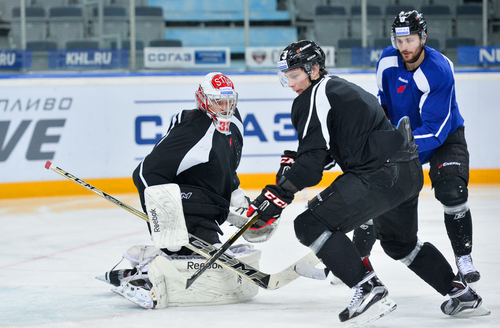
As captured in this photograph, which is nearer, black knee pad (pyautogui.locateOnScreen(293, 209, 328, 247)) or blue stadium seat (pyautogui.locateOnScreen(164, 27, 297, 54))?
black knee pad (pyautogui.locateOnScreen(293, 209, 328, 247))

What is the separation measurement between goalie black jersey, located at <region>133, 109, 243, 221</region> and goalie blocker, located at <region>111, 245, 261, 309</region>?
1.06 feet

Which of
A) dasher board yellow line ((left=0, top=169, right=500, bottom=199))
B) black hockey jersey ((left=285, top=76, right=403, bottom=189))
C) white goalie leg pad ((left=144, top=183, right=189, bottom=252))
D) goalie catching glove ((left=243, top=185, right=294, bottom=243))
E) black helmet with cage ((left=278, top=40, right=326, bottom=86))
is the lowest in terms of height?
dasher board yellow line ((left=0, top=169, right=500, bottom=199))

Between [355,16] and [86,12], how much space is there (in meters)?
2.77

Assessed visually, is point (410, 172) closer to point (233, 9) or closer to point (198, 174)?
point (198, 174)

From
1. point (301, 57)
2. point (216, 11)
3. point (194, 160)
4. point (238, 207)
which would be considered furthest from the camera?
point (216, 11)

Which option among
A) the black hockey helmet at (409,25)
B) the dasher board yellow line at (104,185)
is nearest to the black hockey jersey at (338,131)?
the black hockey helmet at (409,25)

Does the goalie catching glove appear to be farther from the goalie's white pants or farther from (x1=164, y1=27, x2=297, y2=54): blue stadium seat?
(x1=164, y1=27, x2=297, y2=54): blue stadium seat

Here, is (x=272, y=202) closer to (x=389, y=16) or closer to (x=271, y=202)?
(x=271, y=202)

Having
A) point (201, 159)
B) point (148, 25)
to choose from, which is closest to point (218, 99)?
point (201, 159)

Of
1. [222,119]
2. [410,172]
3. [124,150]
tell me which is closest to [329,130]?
[410,172]

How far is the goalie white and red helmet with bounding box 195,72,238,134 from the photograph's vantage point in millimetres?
2986

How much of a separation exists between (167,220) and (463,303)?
3.97 feet

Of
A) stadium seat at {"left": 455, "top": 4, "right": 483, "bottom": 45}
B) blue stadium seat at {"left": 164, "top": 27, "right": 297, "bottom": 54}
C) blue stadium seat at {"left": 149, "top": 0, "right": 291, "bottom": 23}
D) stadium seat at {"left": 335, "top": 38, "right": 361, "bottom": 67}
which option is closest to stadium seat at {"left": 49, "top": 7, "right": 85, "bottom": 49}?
blue stadium seat at {"left": 149, "top": 0, "right": 291, "bottom": 23}

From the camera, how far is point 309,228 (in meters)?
2.44
